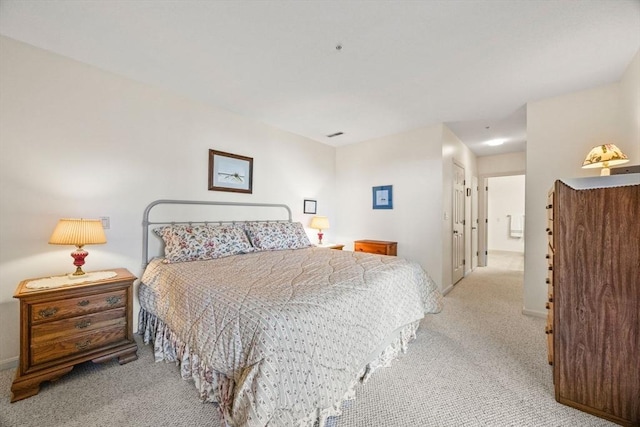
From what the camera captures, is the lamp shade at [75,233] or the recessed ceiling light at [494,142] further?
the recessed ceiling light at [494,142]

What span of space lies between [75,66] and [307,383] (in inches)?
124

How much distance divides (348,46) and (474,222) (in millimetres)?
5011

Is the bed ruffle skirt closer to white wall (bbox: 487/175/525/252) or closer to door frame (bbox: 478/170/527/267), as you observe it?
door frame (bbox: 478/170/527/267)

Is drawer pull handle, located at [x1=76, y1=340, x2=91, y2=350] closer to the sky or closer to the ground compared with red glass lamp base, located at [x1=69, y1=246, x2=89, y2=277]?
closer to the ground

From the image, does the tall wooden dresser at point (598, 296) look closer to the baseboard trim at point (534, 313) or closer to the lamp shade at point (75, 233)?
the baseboard trim at point (534, 313)

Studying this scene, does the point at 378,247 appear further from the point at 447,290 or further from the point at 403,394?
the point at 403,394

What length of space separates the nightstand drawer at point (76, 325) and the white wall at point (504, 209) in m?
9.01

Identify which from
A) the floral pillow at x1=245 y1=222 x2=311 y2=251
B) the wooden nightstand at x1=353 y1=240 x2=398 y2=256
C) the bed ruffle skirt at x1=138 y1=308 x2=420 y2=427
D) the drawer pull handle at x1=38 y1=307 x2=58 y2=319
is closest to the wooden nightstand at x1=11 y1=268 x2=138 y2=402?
the drawer pull handle at x1=38 y1=307 x2=58 y2=319

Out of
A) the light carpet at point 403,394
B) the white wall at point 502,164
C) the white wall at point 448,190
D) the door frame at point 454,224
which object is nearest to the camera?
the light carpet at point 403,394

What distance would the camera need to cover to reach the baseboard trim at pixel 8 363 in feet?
6.38

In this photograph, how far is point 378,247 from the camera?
13.2ft

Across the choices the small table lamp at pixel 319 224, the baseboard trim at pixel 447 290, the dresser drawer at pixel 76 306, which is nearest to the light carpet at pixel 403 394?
the dresser drawer at pixel 76 306

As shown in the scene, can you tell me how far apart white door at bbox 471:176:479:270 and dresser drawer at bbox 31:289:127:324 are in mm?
5912

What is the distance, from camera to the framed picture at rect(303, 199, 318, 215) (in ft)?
14.3
